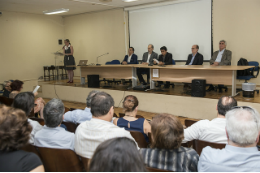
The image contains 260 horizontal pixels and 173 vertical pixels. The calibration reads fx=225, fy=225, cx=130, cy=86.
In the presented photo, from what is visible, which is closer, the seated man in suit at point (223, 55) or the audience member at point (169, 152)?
the audience member at point (169, 152)

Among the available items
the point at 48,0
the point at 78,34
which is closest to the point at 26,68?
the point at 78,34

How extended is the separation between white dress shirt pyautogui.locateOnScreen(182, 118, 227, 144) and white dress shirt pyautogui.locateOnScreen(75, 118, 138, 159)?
0.66 m

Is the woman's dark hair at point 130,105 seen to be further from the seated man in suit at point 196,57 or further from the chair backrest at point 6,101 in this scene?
the seated man in suit at point 196,57

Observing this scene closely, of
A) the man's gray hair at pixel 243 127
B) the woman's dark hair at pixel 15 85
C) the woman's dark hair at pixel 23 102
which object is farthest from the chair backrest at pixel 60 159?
the woman's dark hair at pixel 15 85

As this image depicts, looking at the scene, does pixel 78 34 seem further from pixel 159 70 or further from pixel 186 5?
pixel 159 70

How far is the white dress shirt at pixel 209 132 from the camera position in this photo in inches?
74.8

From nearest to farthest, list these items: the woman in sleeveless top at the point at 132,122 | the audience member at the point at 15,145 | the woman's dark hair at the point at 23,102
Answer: the audience member at the point at 15,145
the woman in sleeveless top at the point at 132,122
the woman's dark hair at the point at 23,102

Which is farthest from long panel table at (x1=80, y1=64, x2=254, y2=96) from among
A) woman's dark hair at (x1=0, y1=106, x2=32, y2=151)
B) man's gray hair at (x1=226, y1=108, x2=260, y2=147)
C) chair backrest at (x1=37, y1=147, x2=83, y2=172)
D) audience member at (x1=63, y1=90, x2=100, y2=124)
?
woman's dark hair at (x1=0, y1=106, x2=32, y2=151)

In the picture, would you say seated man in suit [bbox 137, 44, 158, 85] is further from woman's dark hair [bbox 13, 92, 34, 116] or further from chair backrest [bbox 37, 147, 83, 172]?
chair backrest [bbox 37, 147, 83, 172]

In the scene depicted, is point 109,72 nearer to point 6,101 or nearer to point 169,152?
point 6,101

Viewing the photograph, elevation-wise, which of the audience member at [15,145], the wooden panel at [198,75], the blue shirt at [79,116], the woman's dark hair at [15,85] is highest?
the wooden panel at [198,75]

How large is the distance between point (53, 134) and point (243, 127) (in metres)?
1.37

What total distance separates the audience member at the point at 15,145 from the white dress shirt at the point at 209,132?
1296mm

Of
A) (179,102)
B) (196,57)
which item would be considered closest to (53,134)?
(179,102)
